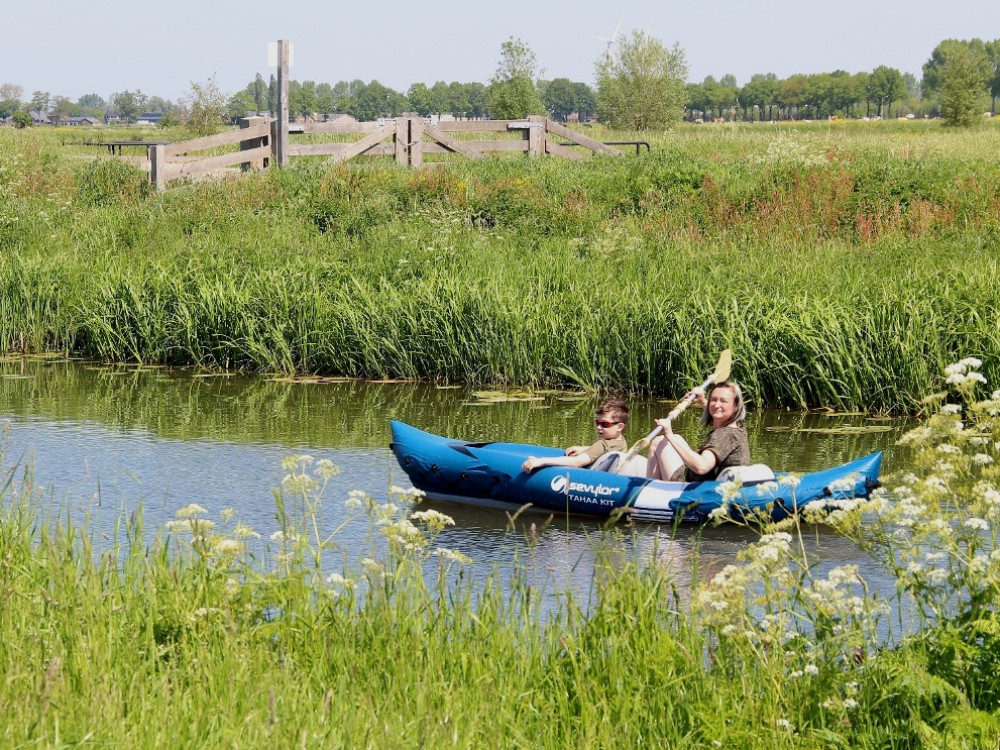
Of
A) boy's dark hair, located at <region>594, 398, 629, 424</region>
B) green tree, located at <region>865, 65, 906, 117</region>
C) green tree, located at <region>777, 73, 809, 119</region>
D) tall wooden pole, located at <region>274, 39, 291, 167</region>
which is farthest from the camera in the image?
green tree, located at <region>777, 73, 809, 119</region>

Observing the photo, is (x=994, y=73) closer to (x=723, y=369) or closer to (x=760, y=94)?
(x=760, y=94)

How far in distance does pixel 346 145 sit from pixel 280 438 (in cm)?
1261

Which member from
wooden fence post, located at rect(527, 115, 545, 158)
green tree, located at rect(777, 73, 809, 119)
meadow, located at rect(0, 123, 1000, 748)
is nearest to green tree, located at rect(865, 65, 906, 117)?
green tree, located at rect(777, 73, 809, 119)

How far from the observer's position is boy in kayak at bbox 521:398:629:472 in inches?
374

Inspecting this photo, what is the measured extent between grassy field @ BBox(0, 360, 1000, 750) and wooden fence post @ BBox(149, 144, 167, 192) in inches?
637

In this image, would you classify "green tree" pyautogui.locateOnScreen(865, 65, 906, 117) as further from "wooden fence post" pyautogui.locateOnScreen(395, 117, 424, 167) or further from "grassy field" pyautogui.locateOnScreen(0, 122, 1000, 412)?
"grassy field" pyautogui.locateOnScreen(0, 122, 1000, 412)

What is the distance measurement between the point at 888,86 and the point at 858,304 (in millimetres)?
159066

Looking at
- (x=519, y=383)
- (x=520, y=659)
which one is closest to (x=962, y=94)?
(x=519, y=383)

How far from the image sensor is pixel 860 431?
11.3 metres

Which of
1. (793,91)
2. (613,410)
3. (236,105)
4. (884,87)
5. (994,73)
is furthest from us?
(994,73)

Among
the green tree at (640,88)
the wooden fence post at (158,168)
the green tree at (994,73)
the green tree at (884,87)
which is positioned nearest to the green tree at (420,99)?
the green tree at (884,87)

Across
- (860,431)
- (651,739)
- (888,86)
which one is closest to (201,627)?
(651,739)

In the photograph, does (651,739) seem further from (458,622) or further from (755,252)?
(755,252)

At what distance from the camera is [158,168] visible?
2108 centimetres
